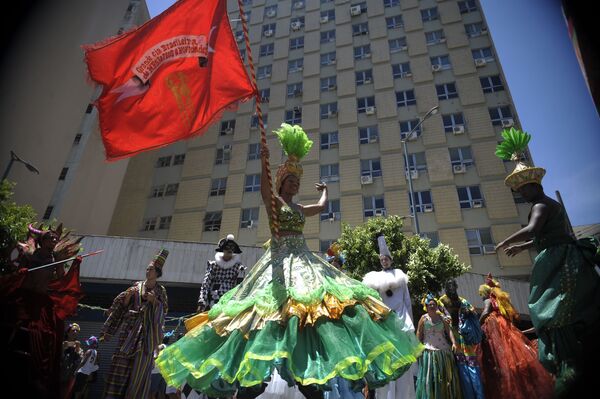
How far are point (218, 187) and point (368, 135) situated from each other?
39.2 ft

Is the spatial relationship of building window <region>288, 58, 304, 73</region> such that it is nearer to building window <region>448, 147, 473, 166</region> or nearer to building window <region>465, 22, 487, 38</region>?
building window <region>465, 22, 487, 38</region>

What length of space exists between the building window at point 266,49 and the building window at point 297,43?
1.76 metres

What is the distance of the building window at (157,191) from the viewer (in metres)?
26.9

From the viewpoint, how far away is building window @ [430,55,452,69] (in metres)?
25.0

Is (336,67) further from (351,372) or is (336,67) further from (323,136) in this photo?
(351,372)

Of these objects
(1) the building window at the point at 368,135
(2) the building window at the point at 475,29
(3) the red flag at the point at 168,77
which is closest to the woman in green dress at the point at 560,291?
(3) the red flag at the point at 168,77

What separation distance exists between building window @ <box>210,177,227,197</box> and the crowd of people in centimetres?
2037

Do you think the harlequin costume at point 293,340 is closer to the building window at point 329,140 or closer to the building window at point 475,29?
the building window at point 329,140

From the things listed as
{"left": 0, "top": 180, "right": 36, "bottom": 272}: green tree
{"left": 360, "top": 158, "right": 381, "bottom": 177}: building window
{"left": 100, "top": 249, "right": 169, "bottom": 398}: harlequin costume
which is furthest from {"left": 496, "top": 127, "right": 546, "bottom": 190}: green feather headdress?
{"left": 360, "top": 158, "right": 381, "bottom": 177}: building window

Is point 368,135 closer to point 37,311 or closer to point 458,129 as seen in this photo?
point 458,129

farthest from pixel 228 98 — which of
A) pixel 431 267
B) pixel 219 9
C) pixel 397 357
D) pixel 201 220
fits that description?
pixel 201 220

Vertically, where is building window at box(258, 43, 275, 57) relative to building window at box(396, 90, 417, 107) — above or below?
above

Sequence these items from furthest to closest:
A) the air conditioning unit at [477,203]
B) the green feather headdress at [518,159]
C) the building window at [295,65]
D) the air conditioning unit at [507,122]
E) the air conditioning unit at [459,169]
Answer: the building window at [295,65] < the air conditioning unit at [507,122] < the air conditioning unit at [459,169] < the air conditioning unit at [477,203] < the green feather headdress at [518,159]

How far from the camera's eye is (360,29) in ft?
94.0
